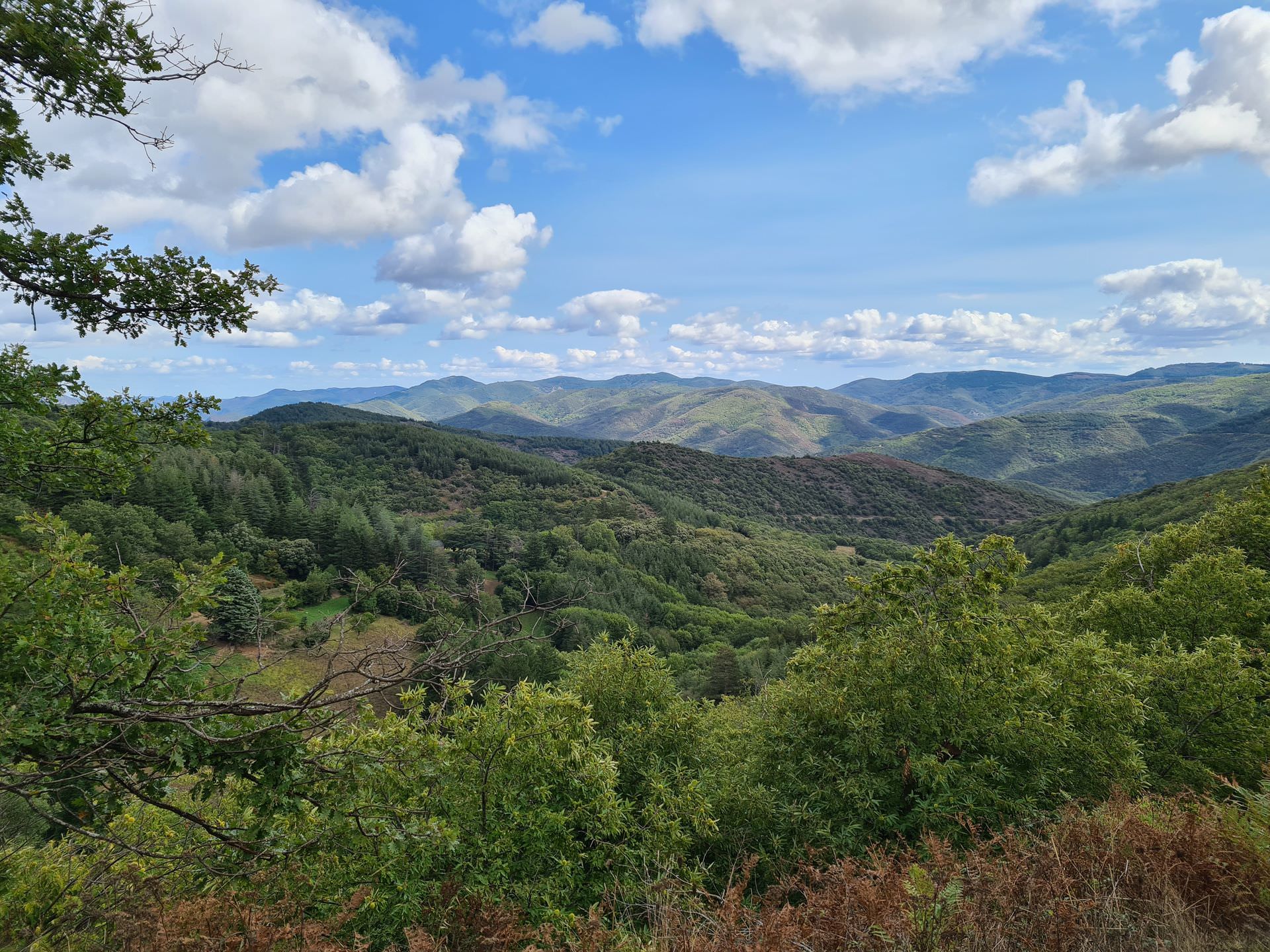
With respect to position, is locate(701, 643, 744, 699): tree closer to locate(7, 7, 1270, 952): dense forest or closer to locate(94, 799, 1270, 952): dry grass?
locate(7, 7, 1270, 952): dense forest

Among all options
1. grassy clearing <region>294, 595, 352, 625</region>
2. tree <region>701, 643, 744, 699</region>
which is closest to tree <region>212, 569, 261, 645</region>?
tree <region>701, 643, 744, 699</region>

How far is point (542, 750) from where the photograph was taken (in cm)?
1206

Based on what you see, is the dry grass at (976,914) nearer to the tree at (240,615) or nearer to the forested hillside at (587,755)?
the forested hillside at (587,755)

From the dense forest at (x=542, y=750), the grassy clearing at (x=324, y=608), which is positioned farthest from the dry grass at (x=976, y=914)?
the grassy clearing at (x=324, y=608)

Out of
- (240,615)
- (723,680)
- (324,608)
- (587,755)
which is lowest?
(723,680)

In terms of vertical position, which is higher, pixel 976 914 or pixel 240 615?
pixel 240 615

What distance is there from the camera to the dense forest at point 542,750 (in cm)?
496

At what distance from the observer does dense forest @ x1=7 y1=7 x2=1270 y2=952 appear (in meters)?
4.96

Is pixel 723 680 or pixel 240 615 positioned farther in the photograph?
pixel 723 680

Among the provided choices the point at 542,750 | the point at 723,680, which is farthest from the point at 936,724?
the point at 723,680

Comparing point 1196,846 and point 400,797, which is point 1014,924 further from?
point 400,797

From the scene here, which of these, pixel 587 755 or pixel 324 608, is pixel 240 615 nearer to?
pixel 587 755

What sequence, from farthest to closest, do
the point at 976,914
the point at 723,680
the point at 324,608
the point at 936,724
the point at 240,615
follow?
the point at 324,608, the point at 723,680, the point at 936,724, the point at 976,914, the point at 240,615

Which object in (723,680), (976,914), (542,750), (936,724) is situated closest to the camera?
(976,914)
